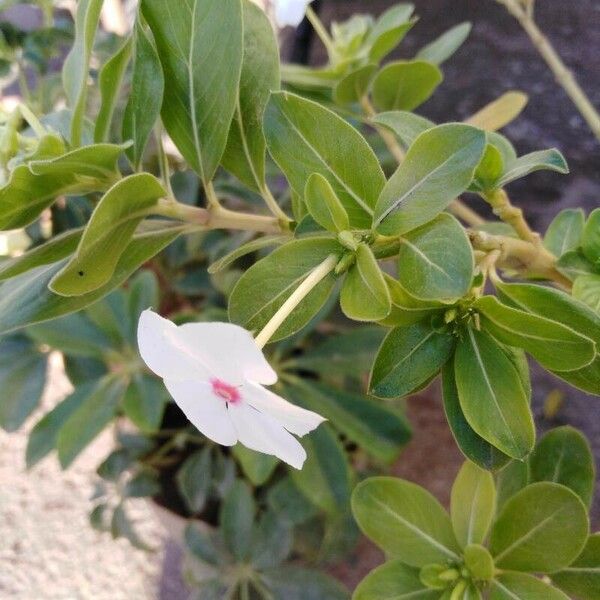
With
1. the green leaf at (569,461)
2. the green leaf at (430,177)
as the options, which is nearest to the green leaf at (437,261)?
the green leaf at (430,177)

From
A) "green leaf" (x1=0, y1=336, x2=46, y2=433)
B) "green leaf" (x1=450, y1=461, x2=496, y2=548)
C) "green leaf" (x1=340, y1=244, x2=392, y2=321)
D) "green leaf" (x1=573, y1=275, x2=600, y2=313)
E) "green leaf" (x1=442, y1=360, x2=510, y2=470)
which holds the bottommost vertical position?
Result: "green leaf" (x1=0, y1=336, x2=46, y2=433)

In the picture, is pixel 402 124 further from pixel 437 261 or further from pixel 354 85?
pixel 354 85

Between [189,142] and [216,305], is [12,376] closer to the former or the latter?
[216,305]

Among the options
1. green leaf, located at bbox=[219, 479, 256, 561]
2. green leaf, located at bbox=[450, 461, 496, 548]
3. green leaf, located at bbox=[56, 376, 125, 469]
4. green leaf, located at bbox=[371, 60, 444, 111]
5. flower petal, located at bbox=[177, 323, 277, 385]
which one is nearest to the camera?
flower petal, located at bbox=[177, 323, 277, 385]

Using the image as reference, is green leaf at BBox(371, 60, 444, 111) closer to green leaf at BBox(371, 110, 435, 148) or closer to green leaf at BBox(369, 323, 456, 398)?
green leaf at BBox(371, 110, 435, 148)

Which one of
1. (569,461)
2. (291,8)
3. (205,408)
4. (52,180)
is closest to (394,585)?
(569,461)

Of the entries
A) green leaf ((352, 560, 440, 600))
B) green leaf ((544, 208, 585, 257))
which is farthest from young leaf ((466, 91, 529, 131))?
green leaf ((352, 560, 440, 600))
